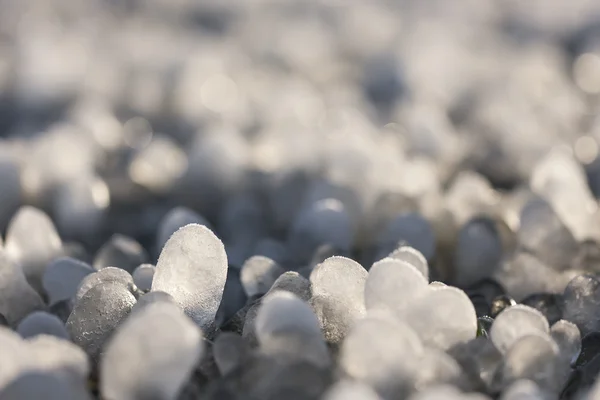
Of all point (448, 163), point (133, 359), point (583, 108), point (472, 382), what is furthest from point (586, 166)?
point (133, 359)

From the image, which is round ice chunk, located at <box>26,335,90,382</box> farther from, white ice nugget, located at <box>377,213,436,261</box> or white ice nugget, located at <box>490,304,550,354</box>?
white ice nugget, located at <box>377,213,436,261</box>

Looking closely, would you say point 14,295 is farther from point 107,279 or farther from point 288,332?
point 288,332

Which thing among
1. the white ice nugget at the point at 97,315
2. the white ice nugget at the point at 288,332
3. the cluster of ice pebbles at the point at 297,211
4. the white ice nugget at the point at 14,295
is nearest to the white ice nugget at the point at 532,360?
the cluster of ice pebbles at the point at 297,211

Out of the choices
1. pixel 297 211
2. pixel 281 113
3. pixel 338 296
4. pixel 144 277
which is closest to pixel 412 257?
pixel 338 296

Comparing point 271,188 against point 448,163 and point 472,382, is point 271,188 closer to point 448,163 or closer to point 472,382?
point 448,163

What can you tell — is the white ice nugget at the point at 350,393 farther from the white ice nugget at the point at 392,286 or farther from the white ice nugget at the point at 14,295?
the white ice nugget at the point at 14,295

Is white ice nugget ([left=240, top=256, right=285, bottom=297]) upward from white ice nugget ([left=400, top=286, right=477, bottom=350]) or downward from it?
downward

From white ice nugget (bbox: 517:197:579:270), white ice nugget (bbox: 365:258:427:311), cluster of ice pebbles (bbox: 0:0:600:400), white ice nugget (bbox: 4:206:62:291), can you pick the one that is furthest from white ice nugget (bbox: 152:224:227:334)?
white ice nugget (bbox: 517:197:579:270)
